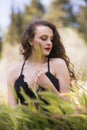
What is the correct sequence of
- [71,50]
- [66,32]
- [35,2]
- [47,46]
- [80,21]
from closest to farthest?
[47,46] → [71,50] → [66,32] → [80,21] → [35,2]

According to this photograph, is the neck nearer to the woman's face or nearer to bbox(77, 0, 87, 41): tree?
the woman's face

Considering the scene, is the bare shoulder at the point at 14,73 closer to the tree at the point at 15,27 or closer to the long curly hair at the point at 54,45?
the long curly hair at the point at 54,45

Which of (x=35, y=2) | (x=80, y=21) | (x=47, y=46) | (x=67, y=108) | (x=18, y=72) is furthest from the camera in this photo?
(x=35, y=2)

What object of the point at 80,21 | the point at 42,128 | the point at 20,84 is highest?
the point at 42,128

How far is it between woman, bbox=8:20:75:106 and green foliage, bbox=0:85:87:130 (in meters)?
1.39

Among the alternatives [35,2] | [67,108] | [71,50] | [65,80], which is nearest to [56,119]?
[67,108]

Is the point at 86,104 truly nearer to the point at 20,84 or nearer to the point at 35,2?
the point at 20,84

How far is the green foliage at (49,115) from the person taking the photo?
225cm

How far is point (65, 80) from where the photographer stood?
12.9 feet

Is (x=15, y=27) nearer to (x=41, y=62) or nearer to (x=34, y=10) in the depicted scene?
(x=34, y=10)

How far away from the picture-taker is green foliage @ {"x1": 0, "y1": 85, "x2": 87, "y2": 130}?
2.25m

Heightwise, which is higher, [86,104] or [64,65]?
[86,104]

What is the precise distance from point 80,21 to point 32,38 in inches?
1563

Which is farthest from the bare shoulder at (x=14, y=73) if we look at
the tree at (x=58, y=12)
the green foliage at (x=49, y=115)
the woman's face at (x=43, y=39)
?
the tree at (x=58, y=12)
